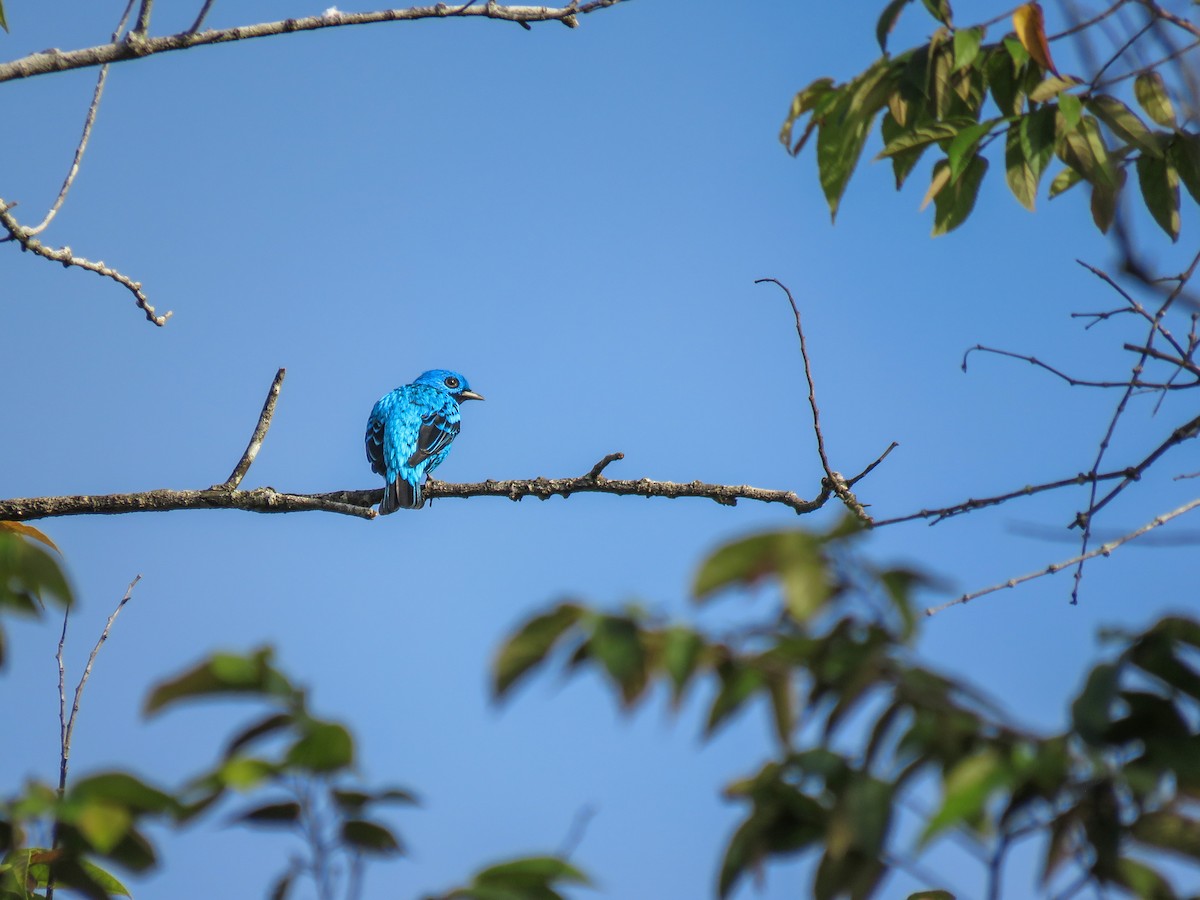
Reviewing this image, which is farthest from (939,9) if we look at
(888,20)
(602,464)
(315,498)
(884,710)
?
(315,498)

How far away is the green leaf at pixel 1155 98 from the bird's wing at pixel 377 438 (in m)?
8.46

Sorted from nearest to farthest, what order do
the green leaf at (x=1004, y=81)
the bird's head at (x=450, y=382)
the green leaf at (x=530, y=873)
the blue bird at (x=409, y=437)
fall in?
the green leaf at (x=530, y=873) < the green leaf at (x=1004, y=81) < the blue bird at (x=409, y=437) < the bird's head at (x=450, y=382)

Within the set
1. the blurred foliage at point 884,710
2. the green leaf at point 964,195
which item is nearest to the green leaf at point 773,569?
Result: the blurred foliage at point 884,710

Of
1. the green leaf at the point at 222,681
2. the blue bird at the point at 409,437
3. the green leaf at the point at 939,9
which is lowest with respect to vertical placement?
the green leaf at the point at 222,681

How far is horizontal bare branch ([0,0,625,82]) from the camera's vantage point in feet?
13.1

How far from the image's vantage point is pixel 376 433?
11609 mm

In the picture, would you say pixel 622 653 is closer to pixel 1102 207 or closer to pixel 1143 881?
pixel 1143 881

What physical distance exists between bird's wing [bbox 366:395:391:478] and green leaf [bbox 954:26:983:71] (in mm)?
8509

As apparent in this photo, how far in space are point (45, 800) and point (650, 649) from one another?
911 mm

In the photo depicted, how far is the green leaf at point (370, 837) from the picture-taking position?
77.9 inches

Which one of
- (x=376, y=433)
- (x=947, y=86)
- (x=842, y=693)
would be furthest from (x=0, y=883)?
(x=376, y=433)

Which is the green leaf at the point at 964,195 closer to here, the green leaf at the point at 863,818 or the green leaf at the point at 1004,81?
the green leaf at the point at 1004,81

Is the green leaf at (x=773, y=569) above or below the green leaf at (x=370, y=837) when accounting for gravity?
above

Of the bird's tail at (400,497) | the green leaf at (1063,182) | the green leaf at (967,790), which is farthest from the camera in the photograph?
the bird's tail at (400,497)
